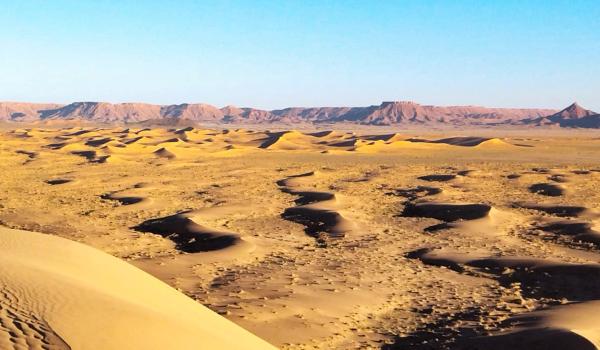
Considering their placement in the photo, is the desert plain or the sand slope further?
the desert plain

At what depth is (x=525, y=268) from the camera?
1232 cm

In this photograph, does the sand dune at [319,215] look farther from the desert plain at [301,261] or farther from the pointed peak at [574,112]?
the pointed peak at [574,112]

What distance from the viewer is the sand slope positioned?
546 cm

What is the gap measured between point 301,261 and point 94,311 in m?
6.91

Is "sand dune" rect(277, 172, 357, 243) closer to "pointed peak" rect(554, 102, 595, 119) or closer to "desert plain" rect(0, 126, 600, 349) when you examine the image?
"desert plain" rect(0, 126, 600, 349)

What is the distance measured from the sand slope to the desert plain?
3 centimetres

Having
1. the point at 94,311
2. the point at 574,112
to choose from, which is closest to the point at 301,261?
the point at 94,311

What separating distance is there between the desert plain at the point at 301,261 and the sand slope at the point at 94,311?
0.09 ft

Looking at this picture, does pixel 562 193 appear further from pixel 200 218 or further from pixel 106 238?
pixel 106 238

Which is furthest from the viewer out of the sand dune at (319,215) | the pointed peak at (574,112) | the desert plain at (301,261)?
the pointed peak at (574,112)

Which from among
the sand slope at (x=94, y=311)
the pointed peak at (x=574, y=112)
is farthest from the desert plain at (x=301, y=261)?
the pointed peak at (x=574, y=112)

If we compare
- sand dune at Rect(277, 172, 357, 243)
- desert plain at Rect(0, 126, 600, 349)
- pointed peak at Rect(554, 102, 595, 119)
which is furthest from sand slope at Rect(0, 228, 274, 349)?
pointed peak at Rect(554, 102, 595, 119)

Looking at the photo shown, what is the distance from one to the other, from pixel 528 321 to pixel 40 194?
1924 cm

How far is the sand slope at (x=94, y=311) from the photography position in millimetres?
5465
